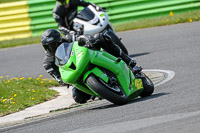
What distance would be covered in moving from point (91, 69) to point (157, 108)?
124 cm

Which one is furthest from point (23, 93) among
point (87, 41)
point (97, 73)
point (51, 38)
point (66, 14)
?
point (66, 14)

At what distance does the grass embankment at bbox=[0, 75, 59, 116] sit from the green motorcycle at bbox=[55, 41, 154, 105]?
69.7 inches

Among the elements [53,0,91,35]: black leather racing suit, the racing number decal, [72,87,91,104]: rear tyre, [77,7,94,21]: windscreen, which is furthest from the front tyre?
[53,0,91,35]: black leather racing suit

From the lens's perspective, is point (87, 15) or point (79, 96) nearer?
point (79, 96)

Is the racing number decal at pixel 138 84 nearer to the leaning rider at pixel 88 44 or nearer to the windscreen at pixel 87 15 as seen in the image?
the leaning rider at pixel 88 44

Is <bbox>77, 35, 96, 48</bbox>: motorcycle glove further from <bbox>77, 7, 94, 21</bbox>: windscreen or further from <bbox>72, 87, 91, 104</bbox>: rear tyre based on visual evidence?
<bbox>77, 7, 94, 21</bbox>: windscreen

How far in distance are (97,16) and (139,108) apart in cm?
573

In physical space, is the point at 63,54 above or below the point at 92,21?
above

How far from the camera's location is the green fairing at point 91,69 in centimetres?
696

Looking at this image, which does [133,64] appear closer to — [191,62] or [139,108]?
[139,108]

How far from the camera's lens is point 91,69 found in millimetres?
7016

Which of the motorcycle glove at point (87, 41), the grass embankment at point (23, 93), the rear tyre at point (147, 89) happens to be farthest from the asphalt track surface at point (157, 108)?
the grass embankment at point (23, 93)

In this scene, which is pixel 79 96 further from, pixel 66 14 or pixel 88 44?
pixel 66 14

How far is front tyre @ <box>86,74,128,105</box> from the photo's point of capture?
6750mm
